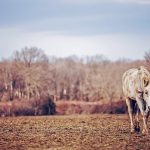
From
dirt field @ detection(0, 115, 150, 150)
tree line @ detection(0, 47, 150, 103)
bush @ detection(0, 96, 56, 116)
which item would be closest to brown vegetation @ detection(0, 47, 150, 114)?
tree line @ detection(0, 47, 150, 103)

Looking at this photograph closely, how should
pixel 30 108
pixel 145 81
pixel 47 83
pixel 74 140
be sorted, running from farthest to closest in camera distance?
Result: 1. pixel 47 83
2. pixel 30 108
3. pixel 145 81
4. pixel 74 140

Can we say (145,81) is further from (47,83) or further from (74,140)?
(47,83)

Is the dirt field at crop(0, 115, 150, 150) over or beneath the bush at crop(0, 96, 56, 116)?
beneath

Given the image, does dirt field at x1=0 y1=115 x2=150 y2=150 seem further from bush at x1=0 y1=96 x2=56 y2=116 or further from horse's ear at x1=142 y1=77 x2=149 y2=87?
bush at x1=0 y1=96 x2=56 y2=116

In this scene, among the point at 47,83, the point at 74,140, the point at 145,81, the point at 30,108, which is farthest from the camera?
the point at 47,83

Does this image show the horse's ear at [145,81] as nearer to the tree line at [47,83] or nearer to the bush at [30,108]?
the bush at [30,108]

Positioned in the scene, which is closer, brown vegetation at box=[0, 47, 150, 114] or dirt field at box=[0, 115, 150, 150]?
dirt field at box=[0, 115, 150, 150]

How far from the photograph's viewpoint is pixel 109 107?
2196 inches

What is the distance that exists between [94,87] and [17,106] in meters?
52.6

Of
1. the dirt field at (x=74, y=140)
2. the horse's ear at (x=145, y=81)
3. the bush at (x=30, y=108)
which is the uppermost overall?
the horse's ear at (x=145, y=81)

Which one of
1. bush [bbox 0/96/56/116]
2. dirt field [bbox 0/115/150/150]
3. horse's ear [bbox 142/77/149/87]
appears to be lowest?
dirt field [bbox 0/115/150/150]

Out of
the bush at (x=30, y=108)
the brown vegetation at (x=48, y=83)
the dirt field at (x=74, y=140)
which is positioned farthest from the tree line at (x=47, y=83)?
the dirt field at (x=74, y=140)

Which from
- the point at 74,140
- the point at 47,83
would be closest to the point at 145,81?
the point at 74,140

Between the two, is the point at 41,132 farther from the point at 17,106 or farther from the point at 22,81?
the point at 22,81
